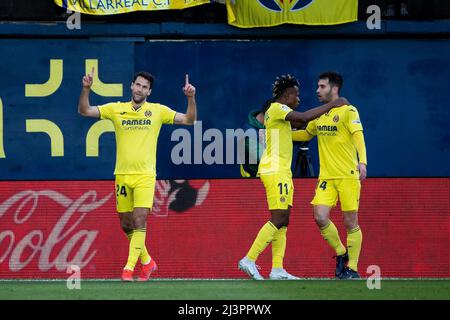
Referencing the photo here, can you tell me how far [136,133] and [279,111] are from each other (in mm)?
1405

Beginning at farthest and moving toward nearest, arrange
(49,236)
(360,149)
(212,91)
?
(212,91)
(49,236)
(360,149)

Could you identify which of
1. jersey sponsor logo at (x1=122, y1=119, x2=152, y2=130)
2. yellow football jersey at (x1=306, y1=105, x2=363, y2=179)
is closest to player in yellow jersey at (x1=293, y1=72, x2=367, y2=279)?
yellow football jersey at (x1=306, y1=105, x2=363, y2=179)

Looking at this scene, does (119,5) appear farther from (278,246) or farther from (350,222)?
(350,222)

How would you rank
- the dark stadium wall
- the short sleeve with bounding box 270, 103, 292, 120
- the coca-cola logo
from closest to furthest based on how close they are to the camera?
the short sleeve with bounding box 270, 103, 292, 120 < the coca-cola logo < the dark stadium wall

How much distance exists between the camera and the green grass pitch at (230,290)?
10672mm

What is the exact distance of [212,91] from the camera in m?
16.6

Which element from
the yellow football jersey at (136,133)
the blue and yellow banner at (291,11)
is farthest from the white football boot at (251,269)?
the blue and yellow banner at (291,11)

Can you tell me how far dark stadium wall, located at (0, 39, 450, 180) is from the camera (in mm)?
16375

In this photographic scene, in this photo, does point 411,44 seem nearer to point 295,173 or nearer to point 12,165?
point 295,173

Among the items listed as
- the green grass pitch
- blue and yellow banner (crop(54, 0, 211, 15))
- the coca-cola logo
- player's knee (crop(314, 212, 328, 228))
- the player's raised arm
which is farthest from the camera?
blue and yellow banner (crop(54, 0, 211, 15))

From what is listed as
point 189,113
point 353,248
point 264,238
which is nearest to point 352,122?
point 353,248

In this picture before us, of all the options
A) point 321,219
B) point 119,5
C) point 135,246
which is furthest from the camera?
point 119,5

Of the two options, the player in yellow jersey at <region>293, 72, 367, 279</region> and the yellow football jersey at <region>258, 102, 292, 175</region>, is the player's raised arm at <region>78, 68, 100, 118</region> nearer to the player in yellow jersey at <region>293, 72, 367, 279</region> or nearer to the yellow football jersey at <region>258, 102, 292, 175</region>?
the yellow football jersey at <region>258, 102, 292, 175</region>

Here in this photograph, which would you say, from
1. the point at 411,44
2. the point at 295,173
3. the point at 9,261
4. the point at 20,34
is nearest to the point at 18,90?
the point at 20,34
